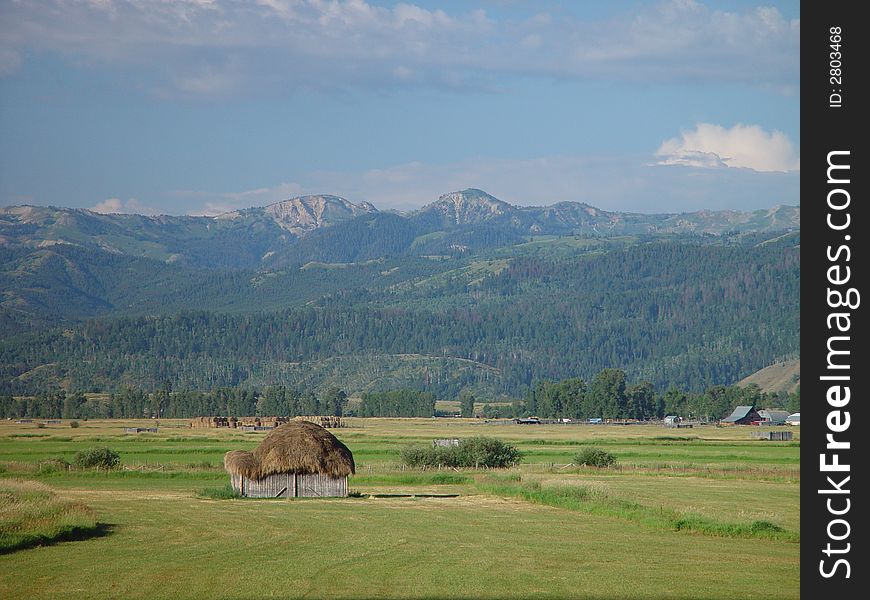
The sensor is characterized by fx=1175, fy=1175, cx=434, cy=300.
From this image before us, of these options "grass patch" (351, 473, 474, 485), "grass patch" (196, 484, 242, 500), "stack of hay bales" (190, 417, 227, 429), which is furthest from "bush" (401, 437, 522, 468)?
"stack of hay bales" (190, 417, 227, 429)

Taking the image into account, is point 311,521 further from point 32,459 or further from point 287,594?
point 32,459

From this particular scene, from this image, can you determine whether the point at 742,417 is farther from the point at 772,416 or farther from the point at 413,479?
the point at 413,479

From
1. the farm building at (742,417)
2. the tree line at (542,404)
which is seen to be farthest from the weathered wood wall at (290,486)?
the tree line at (542,404)

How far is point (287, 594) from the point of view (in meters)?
25.5

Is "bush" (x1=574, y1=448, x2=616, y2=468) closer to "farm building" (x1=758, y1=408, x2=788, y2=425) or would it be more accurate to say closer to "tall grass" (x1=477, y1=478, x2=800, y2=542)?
"tall grass" (x1=477, y1=478, x2=800, y2=542)

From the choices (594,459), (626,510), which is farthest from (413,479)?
(626,510)

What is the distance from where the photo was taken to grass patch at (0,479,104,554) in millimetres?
33656

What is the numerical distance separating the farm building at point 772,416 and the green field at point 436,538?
102 metres

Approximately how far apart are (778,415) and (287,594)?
16065 centimetres

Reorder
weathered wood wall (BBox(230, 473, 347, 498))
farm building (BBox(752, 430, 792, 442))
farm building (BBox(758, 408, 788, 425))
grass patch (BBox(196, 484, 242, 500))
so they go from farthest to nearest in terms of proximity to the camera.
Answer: farm building (BBox(758, 408, 788, 425)) < farm building (BBox(752, 430, 792, 442)) < weathered wood wall (BBox(230, 473, 347, 498)) < grass patch (BBox(196, 484, 242, 500))

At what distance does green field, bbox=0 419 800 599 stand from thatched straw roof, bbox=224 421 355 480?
1.95m
